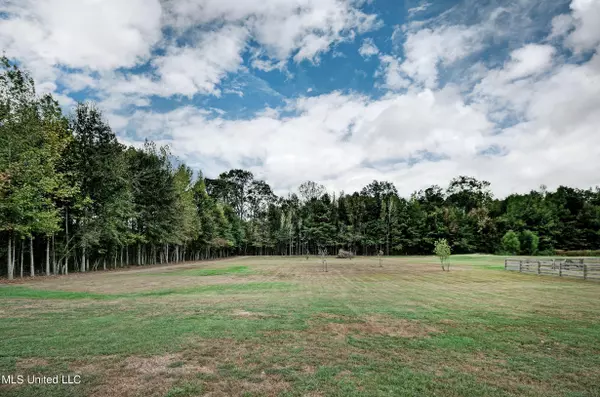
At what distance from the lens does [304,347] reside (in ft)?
22.9

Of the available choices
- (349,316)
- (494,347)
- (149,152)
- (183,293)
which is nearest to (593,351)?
(494,347)

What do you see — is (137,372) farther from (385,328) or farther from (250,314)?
(385,328)

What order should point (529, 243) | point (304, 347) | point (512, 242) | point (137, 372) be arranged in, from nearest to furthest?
point (137, 372)
point (304, 347)
point (512, 242)
point (529, 243)

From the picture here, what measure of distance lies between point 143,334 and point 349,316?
19.6ft

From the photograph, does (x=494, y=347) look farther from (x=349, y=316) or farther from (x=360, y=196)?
(x=360, y=196)

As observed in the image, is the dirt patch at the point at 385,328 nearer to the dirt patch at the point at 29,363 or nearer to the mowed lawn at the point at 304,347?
the mowed lawn at the point at 304,347

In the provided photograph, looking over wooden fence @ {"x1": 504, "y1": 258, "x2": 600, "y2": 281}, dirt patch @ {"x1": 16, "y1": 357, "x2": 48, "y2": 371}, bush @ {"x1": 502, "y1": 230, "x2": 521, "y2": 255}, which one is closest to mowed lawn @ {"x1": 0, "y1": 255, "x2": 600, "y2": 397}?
dirt patch @ {"x1": 16, "y1": 357, "x2": 48, "y2": 371}

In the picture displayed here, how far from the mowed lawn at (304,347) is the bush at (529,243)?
2242 inches

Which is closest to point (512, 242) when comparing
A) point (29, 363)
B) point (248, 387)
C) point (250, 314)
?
point (250, 314)

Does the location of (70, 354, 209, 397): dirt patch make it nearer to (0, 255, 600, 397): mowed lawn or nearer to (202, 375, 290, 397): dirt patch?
(0, 255, 600, 397): mowed lawn

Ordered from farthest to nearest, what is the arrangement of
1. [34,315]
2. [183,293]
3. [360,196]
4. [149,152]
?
[360,196] < [149,152] < [183,293] < [34,315]

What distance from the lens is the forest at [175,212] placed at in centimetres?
2248

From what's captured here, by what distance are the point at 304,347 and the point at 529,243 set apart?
6907cm

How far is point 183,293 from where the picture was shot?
15312mm
